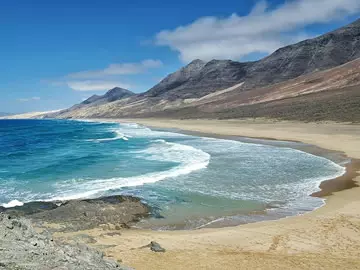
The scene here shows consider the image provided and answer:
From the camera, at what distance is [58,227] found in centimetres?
1366

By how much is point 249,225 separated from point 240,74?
176 m

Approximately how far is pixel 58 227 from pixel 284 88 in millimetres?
100559

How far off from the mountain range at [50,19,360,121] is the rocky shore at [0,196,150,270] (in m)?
47.0

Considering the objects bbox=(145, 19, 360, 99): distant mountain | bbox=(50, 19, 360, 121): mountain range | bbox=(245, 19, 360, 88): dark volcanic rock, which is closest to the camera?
bbox=(50, 19, 360, 121): mountain range

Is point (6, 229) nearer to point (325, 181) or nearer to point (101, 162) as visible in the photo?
point (325, 181)

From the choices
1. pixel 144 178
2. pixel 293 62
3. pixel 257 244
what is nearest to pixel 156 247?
pixel 257 244

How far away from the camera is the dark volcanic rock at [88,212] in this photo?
14.2 metres

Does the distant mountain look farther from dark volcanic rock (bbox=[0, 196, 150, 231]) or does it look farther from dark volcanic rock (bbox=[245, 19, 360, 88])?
dark volcanic rock (bbox=[0, 196, 150, 231])

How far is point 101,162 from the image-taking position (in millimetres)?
31625

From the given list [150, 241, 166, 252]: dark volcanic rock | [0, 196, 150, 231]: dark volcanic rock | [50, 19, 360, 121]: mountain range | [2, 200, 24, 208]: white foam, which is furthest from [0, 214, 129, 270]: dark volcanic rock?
[50, 19, 360, 121]: mountain range

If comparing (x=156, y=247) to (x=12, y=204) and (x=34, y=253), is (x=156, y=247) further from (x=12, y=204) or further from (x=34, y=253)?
(x=12, y=204)

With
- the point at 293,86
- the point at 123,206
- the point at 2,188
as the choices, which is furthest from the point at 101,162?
the point at 293,86

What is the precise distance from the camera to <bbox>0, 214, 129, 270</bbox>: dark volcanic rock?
6.69 metres

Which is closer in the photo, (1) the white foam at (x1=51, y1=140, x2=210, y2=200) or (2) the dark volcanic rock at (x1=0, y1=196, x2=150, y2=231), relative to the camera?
(2) the dark volcanic rock at (x1=0, y1=196, x2=150, y2=231)
